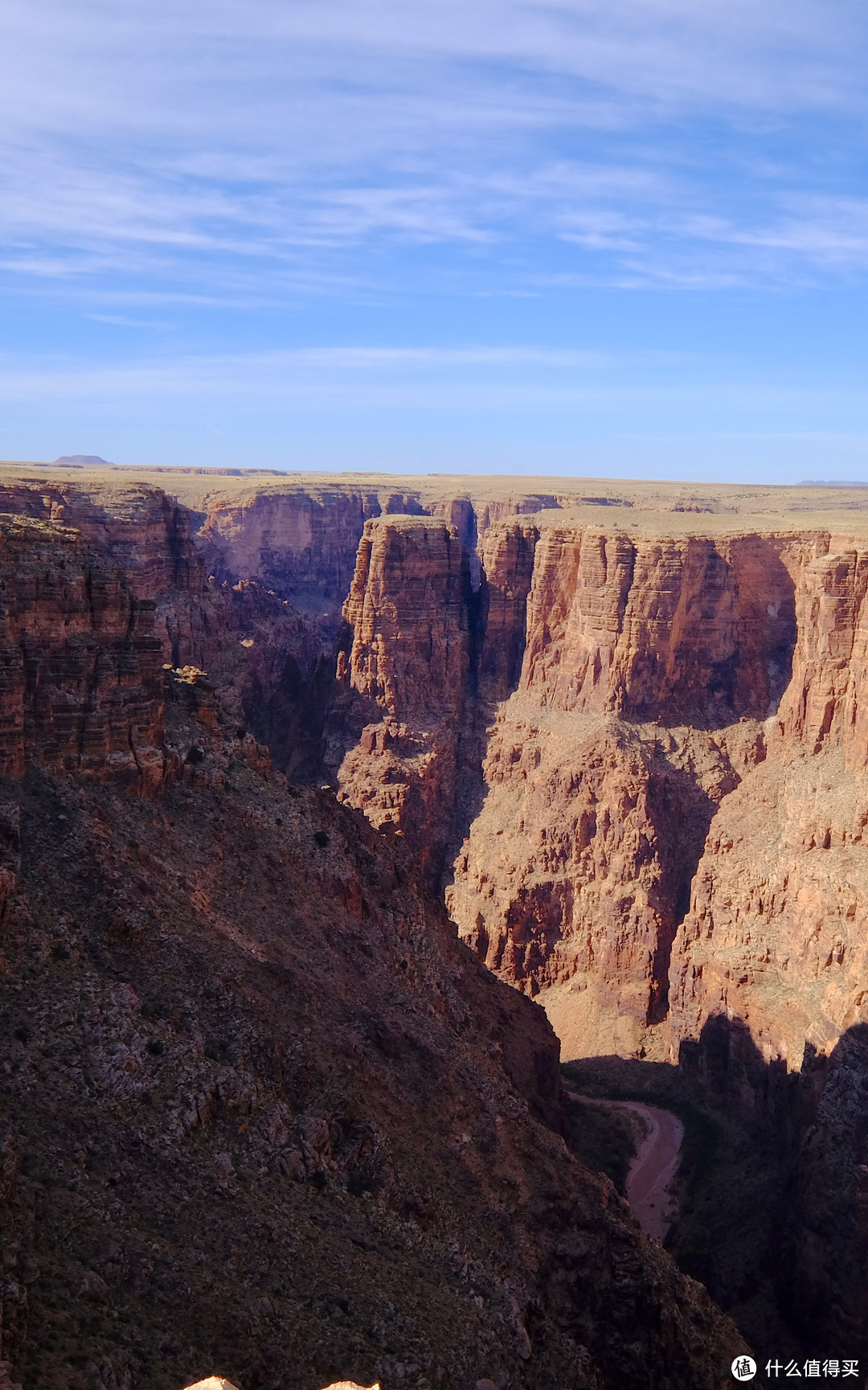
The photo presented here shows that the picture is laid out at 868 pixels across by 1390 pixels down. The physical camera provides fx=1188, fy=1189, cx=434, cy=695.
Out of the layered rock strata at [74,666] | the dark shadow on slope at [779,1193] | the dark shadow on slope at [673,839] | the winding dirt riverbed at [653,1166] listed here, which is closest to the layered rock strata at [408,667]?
the dark shadow on slope at [673,839]

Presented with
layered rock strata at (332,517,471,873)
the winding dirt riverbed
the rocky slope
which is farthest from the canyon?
the winding dirt riverbed

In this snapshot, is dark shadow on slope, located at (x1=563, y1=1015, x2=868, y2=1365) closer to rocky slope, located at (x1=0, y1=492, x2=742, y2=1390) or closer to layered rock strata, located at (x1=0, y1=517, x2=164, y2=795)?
rocky slope, located at (x1=0, y1=492, x2=742, y2=1390)

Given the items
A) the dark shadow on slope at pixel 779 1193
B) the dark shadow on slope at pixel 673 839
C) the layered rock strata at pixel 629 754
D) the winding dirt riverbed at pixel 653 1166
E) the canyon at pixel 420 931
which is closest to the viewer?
the canyon at pixel 420 931

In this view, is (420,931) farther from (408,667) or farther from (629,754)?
(408,667)

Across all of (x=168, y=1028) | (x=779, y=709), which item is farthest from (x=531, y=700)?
(x=168, y=1028)

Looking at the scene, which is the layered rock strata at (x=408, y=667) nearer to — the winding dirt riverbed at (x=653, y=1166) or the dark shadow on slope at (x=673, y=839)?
the dark shadow on slope at (x=673, y=839)

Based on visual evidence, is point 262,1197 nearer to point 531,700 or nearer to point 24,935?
point 24,935
